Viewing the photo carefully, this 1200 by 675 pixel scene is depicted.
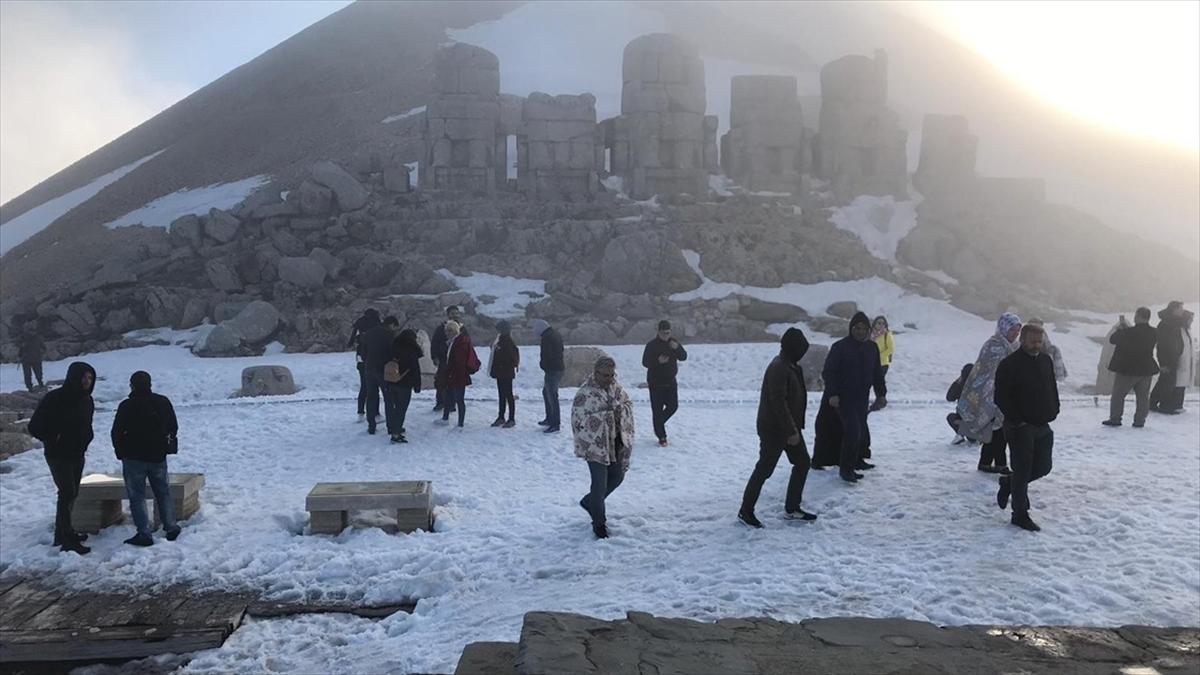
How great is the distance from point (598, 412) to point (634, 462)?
3.78 m

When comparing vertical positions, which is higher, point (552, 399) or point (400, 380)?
point (400, 380)

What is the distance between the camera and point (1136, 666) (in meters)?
6.08

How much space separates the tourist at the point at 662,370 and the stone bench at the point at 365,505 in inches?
172

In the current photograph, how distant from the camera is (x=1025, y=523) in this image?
8859 mm

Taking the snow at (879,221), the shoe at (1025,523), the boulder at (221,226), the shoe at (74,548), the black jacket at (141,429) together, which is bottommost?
the shoe at (74,548)

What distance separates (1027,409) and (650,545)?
3540mm

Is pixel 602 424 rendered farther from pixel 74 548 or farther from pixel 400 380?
pixel 400 380

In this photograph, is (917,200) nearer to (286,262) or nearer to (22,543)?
(286,262)

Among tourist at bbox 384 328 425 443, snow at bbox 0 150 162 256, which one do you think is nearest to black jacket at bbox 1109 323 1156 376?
tourist at bbox 384 328 425 443

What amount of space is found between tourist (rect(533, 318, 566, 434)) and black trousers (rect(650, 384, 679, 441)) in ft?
4.86

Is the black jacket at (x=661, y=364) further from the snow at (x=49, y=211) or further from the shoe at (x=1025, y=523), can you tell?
the snow at (x=49, y=211)

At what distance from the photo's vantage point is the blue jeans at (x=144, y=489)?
30.2ft

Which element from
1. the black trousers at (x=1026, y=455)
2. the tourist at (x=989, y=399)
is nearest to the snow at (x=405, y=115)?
the tourist at (x=989, y=399)

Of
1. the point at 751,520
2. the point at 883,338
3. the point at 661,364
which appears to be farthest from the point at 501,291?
the point at 751,520
